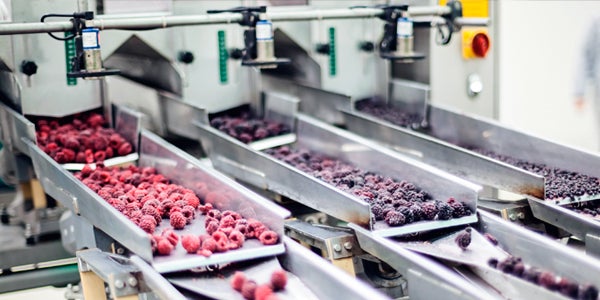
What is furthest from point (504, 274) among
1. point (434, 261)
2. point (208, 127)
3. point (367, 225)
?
point (208, 127)

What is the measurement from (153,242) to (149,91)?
165cm

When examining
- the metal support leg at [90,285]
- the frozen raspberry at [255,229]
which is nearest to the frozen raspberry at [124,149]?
the metal support leg at [90,285]

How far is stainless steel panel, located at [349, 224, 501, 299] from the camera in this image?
2.28 m

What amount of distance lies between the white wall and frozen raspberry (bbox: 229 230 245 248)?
224 cm

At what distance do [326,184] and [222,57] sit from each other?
1353 mm

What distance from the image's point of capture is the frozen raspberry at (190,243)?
252cm

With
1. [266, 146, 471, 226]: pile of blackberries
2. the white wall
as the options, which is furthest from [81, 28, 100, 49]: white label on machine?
the white wall

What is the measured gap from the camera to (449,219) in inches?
113

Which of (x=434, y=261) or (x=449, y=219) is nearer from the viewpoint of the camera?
(x=434, y=261)

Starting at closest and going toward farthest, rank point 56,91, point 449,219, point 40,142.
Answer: point 449,219, point 40,142, point 56,91

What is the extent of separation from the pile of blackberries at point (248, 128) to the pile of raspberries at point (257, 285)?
4.66 ft

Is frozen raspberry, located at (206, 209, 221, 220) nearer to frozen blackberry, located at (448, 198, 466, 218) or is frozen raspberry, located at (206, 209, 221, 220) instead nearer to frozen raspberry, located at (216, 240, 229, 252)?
frozen raspberry, located at (216, 240, 229, 252)

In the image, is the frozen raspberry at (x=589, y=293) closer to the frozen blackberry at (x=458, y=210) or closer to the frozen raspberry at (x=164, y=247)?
the frozen blackberry at (x=458, y=210)

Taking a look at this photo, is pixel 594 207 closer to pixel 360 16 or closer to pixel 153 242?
pixel 360 16
